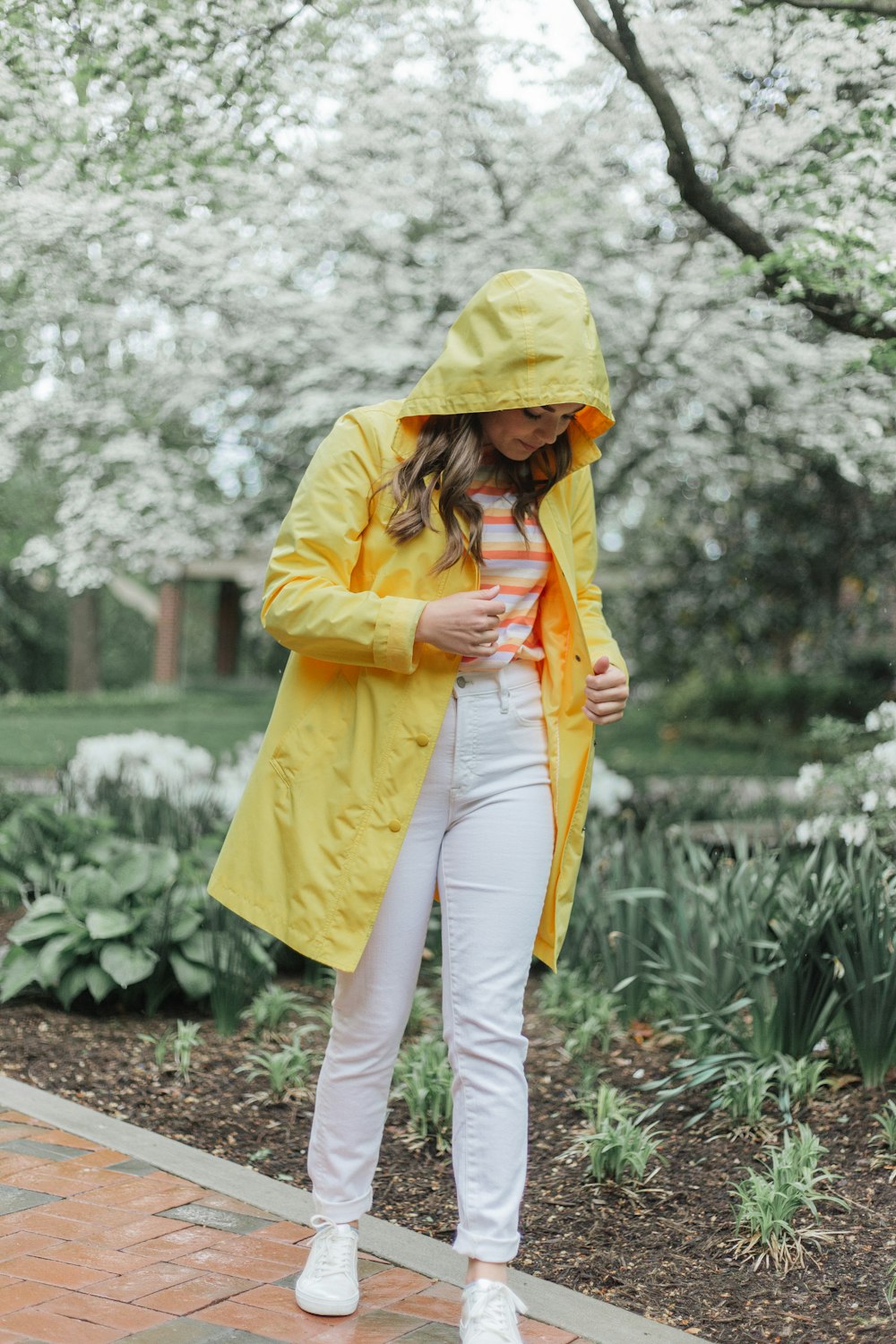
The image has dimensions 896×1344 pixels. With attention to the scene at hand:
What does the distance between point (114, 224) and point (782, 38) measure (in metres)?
2.44

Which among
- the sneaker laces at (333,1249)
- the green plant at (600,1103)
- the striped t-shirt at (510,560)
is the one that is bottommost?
the green plant at (600,1103)

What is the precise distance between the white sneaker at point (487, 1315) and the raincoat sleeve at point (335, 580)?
97cm

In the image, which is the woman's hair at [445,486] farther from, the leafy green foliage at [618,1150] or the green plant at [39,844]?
the green plant at [39,844]

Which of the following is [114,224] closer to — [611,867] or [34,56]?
[34,56]

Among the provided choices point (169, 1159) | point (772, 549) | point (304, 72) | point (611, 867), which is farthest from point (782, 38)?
point (772, 549)

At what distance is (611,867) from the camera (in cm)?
440

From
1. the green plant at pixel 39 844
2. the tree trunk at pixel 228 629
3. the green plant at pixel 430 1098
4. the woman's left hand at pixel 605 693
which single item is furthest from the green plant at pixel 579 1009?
the tree trunk at pixel 228 629

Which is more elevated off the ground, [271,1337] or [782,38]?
[782,38]

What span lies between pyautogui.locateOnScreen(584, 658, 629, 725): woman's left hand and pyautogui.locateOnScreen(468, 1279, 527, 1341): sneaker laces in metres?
0.90

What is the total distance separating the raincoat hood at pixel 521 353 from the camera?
2115 millimetres

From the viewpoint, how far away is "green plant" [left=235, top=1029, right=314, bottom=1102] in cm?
343

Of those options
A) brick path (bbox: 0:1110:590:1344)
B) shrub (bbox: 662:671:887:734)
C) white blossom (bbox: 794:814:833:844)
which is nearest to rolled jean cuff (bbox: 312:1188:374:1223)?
brick path (bbox: 0:1110:590:1344)

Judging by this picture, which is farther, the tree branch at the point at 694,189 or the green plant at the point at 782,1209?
the tree branch at the point at 694,189

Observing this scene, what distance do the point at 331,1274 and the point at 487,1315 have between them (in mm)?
317
